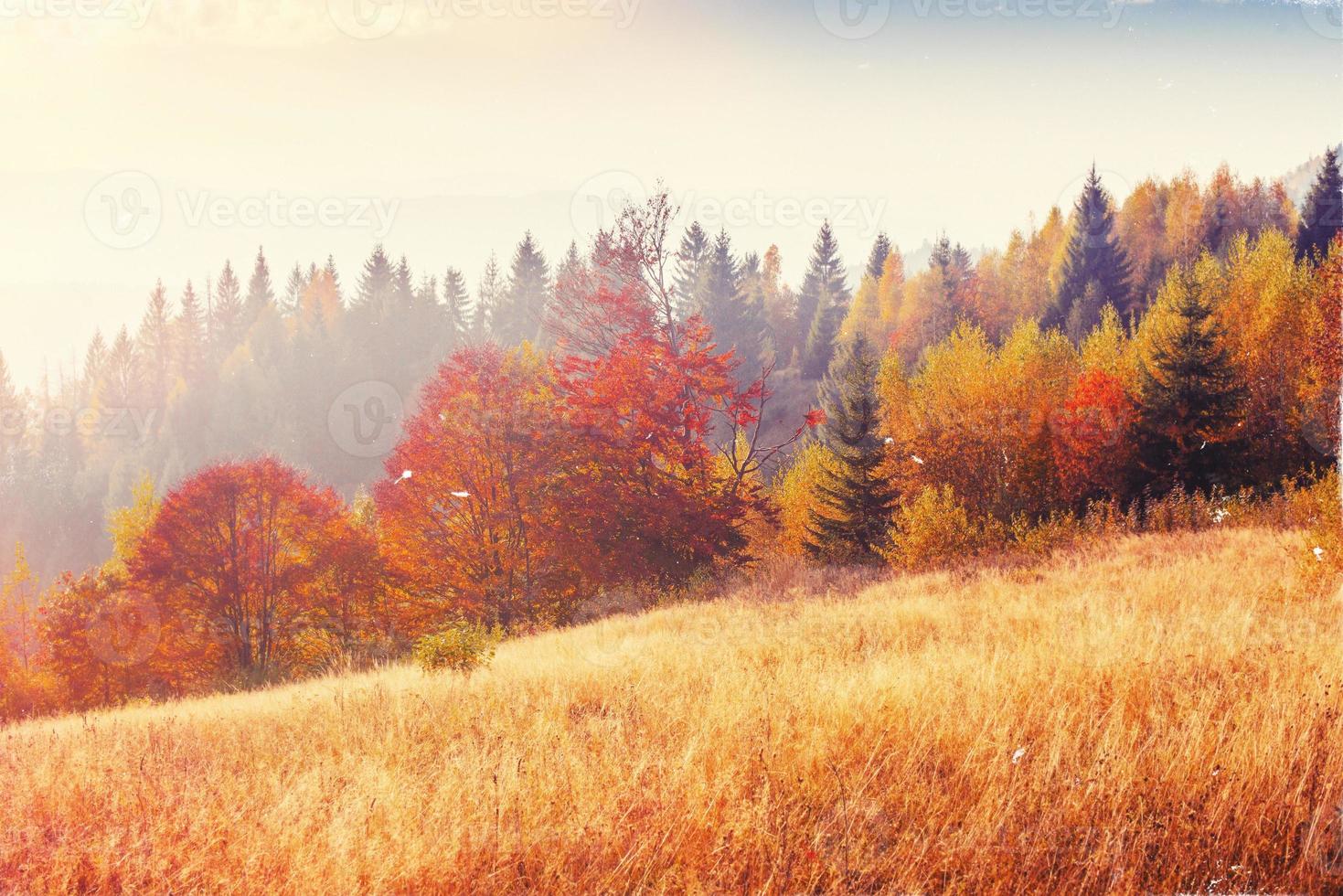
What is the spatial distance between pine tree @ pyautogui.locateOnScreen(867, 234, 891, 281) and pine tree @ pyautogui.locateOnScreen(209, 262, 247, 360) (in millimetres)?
86128

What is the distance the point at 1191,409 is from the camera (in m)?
30.1

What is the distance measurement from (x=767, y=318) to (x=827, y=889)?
265 ft

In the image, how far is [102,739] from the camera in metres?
6.81

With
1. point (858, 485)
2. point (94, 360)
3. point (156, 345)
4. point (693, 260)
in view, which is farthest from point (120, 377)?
point (858, 485)

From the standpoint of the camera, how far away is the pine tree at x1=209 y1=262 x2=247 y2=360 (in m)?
102

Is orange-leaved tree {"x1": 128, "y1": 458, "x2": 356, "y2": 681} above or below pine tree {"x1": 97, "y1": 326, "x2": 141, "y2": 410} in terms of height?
below

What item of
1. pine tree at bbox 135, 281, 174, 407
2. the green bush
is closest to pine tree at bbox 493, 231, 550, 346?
pine tree at bbox 135, 281, 174, 407

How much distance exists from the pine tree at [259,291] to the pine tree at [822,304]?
76.0 meters

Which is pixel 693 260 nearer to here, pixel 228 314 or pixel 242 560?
pixel 242 560

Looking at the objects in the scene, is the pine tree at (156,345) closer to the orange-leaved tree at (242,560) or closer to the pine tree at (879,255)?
the orange-leaved tree at (242,560)

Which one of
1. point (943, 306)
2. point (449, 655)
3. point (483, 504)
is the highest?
point (943, 306)

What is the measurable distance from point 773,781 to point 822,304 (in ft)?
255

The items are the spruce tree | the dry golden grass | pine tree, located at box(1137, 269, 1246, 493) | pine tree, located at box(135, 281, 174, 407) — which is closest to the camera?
the dry golden grass

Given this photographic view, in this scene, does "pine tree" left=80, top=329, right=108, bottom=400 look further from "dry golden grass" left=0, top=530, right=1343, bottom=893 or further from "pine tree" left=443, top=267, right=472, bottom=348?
"dry golden grass" left=0, top=530, right=1343, bottom=893
